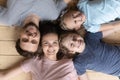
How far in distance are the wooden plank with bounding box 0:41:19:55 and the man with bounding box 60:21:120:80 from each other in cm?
26

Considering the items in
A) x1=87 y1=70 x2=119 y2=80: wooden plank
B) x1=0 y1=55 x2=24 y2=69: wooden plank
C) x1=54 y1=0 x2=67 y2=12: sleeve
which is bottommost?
x1=87 y1=70 x2=119 y2=80: wooden plank

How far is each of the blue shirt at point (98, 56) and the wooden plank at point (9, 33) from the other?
1.12ft

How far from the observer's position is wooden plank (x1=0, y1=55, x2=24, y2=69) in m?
1.30

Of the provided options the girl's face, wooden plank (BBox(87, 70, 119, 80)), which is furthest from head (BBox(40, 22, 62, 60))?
wooden plank (BBox(87, 70, 119, 80))

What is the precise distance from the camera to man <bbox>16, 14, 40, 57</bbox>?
1.19 metres

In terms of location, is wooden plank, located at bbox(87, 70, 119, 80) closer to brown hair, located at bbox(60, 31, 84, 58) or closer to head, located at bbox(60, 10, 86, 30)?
brown hair, located at bbox(60, 31, 84, 58)

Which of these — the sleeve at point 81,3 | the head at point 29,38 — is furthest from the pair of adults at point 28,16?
the sleeve at point 81,3

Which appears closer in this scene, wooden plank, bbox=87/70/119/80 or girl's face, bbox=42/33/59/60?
girl's face, bbox=42/33/59/60

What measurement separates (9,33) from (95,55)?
473mm

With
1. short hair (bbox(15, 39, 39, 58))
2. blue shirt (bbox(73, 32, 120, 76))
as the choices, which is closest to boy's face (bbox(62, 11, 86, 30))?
blue shirt (bbox(73, 32, 120, 76))

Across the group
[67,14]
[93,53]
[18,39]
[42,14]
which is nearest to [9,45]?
[18,39]

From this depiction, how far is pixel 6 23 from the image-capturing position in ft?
4.16

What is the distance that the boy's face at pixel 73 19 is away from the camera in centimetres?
124

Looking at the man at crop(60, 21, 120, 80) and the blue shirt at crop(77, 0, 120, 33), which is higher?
the blue shirt at crop(77, 0, 120, 33)
